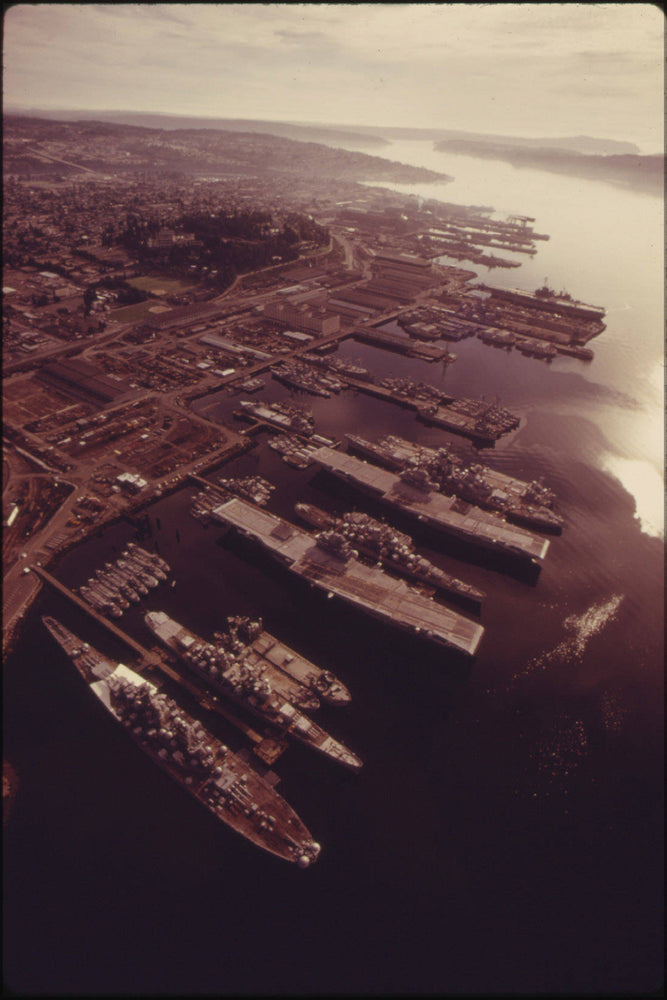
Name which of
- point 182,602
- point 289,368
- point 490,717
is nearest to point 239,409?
point 289,368

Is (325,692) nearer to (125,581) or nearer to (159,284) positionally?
(125,581)

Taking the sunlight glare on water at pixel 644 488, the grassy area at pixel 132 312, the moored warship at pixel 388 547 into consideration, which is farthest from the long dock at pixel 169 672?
the grassy area at pixel 132 312

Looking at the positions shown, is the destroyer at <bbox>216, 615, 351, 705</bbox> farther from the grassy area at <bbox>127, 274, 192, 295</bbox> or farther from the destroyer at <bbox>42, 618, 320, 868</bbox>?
the grassy area at <bbox>127, 274, 192, 295</bbox>

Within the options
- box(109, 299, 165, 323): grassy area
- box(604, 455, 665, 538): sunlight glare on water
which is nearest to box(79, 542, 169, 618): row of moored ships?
box(604, 455, 665, 538): sunlight glare on water

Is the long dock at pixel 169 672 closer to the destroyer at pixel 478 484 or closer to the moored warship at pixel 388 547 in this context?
the moored warship at pixel 388 547

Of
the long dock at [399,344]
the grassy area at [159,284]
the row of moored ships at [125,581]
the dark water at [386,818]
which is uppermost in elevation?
the grassy area at [159,284]

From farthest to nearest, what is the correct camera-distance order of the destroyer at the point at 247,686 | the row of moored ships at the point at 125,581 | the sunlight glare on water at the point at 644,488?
the sunlight glare on water at the point at 644,488 → the row of moored ships at the point at 125,581 → the destroyer at the point at 247,686

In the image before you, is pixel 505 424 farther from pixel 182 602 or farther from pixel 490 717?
pixel 182 602
